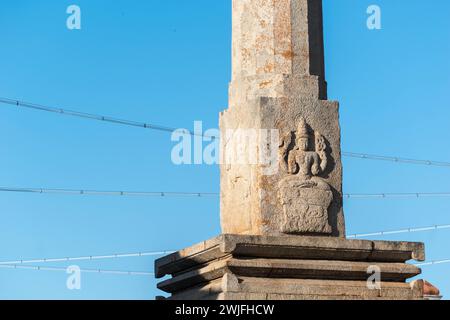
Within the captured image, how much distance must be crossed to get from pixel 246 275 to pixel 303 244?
73cm

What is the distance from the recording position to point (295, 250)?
12555 millimetres

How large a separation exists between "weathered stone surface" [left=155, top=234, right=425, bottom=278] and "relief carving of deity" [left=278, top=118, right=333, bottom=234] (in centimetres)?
29

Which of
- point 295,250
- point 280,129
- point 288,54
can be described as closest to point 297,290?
point 295,250

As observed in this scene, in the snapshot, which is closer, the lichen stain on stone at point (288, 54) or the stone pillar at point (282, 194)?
the stone pillar at point (282, 194)

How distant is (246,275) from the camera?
40.5 feet

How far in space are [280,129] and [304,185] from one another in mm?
706

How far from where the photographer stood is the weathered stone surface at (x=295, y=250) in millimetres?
A: 12234

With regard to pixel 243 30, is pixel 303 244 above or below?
below

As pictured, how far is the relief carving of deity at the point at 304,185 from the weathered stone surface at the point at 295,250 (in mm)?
287

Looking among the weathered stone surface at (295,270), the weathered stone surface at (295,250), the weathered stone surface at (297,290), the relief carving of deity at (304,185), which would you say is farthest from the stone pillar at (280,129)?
the weathered stone surface at (297,290)

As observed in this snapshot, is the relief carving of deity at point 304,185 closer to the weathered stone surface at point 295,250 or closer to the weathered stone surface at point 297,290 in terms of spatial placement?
the weathered stone surface at point 295,250

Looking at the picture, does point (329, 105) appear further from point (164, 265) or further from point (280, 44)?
point (164, 265)

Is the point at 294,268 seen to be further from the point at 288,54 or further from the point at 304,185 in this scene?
the point at 288,54
